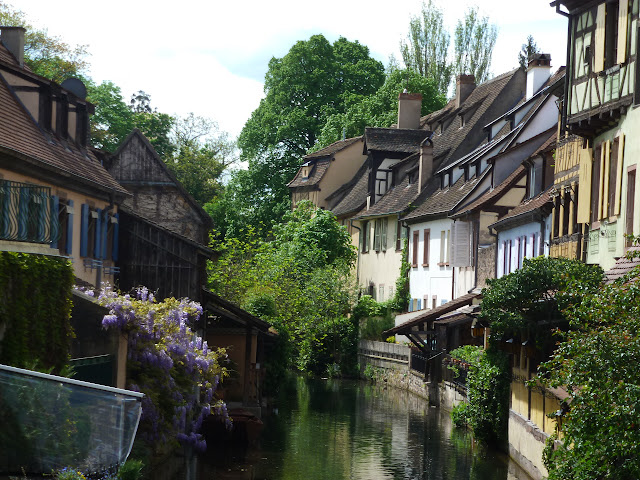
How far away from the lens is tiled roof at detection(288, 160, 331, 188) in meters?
59.3

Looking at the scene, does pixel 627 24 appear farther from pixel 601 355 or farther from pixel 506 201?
pixel 506 201

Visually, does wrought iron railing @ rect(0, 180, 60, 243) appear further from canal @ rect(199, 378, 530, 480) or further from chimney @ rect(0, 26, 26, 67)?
chimney @ rect(0, 26, 26, 67)

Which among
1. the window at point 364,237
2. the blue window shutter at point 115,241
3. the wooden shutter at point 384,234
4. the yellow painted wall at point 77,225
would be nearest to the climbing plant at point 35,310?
the yellow painted wall at point 77,225

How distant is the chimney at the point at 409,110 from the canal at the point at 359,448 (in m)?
20.5

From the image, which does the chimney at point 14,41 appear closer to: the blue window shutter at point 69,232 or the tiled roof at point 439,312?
the blue window shutter at point 69,232

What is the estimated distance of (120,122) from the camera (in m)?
52.3

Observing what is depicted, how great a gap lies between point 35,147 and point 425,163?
1059 inches

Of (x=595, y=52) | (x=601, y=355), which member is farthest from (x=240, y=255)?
(x=601, y=355)

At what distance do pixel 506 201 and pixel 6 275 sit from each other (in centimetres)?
2332

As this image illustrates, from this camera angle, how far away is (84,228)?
85.5ft

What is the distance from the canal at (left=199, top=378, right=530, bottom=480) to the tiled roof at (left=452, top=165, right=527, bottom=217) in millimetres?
7103

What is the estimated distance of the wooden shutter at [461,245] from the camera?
130 feet

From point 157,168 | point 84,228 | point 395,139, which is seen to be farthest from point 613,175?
point 395,139

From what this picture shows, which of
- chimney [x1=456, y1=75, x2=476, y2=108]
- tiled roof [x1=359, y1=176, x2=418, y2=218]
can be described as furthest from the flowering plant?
chimney [x1=456, y1=75, x2=476, y2=108]
